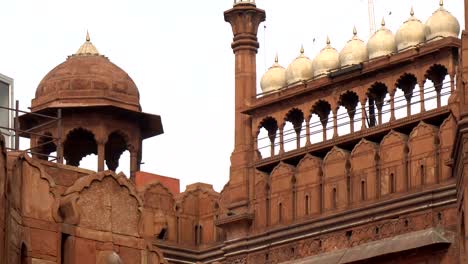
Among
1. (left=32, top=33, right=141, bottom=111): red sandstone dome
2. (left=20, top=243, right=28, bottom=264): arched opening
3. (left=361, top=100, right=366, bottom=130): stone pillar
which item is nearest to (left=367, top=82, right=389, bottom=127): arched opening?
(left=361, top=100, right=366, bottom=130): stone pillar

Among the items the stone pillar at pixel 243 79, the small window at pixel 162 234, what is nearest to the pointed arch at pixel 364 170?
the stone pillar at pixel 243 79

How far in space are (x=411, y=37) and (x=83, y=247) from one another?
17.9 meters

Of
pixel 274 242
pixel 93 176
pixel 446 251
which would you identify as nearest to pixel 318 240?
pixel 274 242

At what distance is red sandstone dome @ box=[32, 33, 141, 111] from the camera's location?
1527 inches

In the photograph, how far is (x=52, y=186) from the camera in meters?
21.3

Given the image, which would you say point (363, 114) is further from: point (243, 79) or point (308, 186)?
point (243, 79)

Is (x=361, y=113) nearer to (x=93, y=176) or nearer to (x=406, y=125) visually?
(x=406, y=125)

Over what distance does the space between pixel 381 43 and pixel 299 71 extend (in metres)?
2.52

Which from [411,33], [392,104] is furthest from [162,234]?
[411,33]

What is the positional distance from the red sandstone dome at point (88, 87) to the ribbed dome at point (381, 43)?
504cm

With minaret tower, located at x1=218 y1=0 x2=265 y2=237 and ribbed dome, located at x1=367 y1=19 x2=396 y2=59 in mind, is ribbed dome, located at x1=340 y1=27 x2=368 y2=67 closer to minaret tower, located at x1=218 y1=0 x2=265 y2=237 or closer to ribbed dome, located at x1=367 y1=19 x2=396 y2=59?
ribbed dome, located at x1=367 y1=19 x2=396 y2=59

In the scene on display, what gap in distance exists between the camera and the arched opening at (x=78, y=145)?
128 ft

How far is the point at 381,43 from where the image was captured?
39.2 meters

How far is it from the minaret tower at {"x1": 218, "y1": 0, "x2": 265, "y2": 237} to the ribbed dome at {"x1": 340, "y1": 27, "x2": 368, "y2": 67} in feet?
9.95
